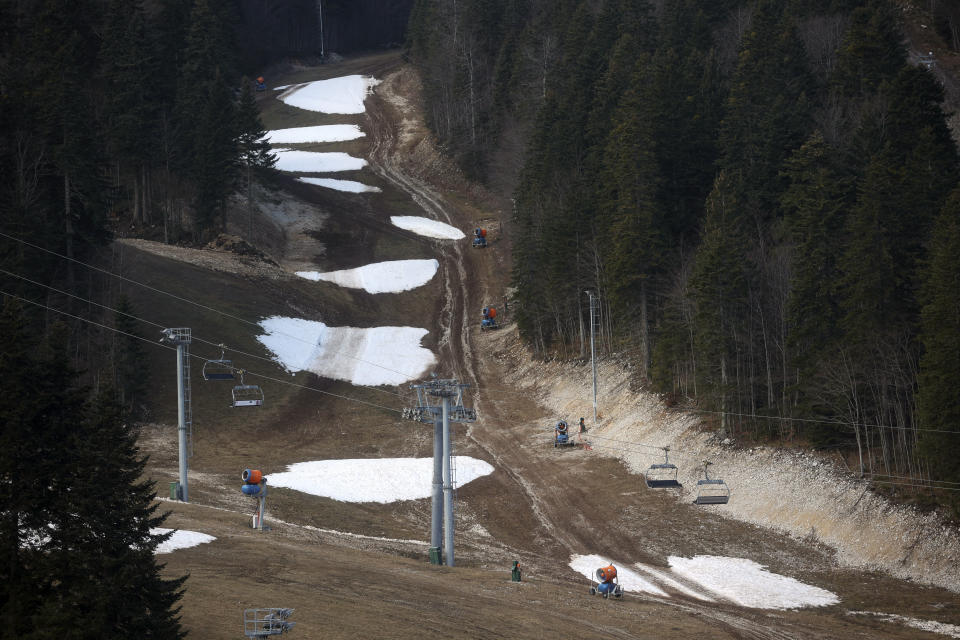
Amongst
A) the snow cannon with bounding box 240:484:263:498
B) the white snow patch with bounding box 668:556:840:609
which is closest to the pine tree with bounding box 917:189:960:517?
the white snow patch with bounding box 668:556:840:609

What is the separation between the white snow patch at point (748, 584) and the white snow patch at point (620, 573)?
6.52ft

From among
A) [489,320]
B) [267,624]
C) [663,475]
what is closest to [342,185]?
[489,320]

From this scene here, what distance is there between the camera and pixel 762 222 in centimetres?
5472

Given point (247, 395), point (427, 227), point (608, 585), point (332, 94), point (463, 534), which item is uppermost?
point (332, 94)

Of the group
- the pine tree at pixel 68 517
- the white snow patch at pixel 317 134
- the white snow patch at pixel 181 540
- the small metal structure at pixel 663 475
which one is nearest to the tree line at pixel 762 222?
the small metal structure at pixel 663 475

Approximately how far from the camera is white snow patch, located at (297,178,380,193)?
102m

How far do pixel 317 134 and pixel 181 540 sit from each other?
95039 mm

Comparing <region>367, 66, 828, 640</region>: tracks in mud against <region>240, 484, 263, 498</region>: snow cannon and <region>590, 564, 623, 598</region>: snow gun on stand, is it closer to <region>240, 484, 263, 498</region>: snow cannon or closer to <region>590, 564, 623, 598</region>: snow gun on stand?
<region>590, 564, 623, 598</region>: snow gun on stand

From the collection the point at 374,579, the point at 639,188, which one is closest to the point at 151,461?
the point at 374,579

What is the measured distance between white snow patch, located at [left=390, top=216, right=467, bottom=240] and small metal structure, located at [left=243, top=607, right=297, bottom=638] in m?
69.6

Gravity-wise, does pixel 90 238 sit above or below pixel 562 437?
above

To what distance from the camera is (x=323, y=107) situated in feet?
428

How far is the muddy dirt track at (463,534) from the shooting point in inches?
1111

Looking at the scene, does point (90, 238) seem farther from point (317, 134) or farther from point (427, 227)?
point (317, 134)
